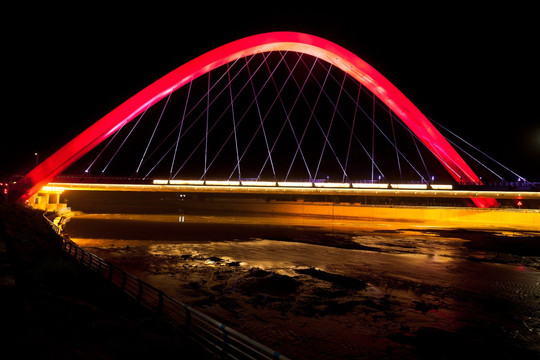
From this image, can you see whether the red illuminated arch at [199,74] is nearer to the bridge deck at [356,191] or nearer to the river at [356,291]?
the bridge deck at [356,191]

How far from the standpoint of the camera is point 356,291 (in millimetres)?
10867

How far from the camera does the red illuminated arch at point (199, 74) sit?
30312 mm

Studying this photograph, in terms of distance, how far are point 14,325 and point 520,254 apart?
70.4 feet

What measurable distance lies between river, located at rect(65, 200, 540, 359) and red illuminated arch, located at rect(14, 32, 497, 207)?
10984mm

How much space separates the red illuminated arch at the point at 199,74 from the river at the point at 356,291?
1098 centimetres

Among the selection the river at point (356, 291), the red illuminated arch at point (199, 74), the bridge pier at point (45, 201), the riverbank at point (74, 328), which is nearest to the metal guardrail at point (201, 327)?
the riverbank at point (74, 328)

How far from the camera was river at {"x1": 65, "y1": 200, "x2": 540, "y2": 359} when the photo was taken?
7039mm

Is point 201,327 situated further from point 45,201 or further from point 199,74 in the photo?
point 45,201

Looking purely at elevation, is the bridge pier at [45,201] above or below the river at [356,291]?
above

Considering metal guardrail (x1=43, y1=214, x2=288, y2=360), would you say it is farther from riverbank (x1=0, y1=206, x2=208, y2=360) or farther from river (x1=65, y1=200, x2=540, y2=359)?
river (x1=65, y1=200, x2=540, y2=359)

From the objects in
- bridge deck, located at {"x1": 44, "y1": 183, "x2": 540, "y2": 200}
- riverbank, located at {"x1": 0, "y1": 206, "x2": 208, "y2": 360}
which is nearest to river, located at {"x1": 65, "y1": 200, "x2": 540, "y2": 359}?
riverbank, located at {"x1": 0, "y1": 206, "x2": 208, "y2": 360}

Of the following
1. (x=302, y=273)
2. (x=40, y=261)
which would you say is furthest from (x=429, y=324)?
(x=40, y=261)

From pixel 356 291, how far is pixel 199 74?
83.9 ft

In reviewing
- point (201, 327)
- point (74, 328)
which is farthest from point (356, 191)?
point (74, 328)
